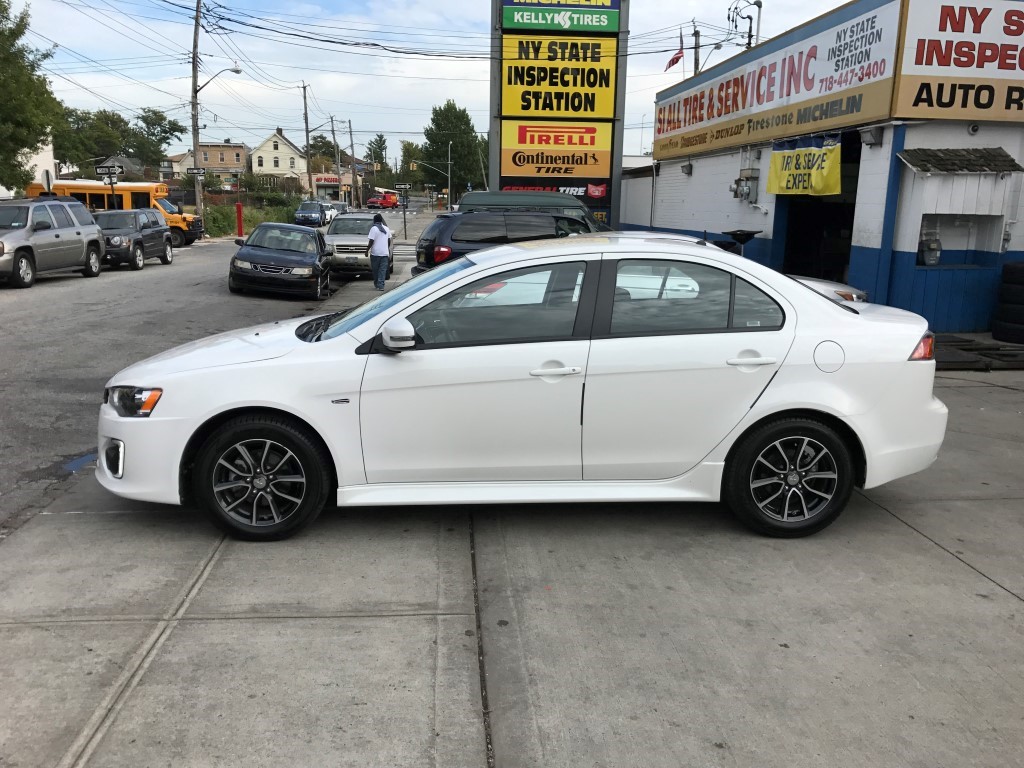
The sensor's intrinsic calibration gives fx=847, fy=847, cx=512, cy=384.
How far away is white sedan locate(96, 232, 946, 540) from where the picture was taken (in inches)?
178

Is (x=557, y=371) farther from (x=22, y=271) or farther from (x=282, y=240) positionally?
(x=22, y=271)

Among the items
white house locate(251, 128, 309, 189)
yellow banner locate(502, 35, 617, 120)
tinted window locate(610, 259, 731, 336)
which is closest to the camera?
tinted window locate(610, 259, 731, 336)

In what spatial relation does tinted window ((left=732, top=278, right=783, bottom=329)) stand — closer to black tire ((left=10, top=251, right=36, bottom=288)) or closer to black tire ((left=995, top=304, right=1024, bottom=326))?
black tire ((left=995, top=304, right=1024, bottom=326))

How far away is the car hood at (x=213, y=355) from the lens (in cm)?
457

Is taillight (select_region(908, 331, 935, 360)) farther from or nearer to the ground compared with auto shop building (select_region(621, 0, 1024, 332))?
nearer to the ground

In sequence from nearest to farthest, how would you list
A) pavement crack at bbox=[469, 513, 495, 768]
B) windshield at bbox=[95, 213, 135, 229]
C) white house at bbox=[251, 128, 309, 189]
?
1. pavement crack at bbox=[469, 513, 495, 768]
2. windshield at bbox=[95, 213, 135, 229]
3. white house at bbox=[251, 128, 309, 189]

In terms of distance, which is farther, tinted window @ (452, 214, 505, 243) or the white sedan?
tinted window @ (452, 214, 505, 243)

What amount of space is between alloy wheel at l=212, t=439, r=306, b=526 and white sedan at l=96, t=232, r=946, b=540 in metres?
0.01

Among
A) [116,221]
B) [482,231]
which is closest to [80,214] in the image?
[116,221]

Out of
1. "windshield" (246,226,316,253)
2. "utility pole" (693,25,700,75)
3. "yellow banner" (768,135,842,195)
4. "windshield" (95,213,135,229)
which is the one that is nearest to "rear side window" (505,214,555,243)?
"yellow banner" (768,135,842,195)

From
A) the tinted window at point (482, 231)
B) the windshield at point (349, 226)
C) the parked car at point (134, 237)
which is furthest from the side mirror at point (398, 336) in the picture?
the parked car at point (134, 237)

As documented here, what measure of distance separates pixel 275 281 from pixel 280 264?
345 mm

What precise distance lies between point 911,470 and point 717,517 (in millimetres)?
1139

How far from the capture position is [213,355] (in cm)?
469
